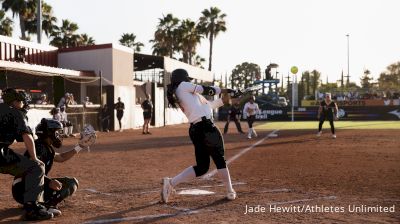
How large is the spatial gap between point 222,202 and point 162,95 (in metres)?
28.8

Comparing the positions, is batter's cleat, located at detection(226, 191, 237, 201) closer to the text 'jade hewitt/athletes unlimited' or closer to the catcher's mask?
the text 'jade hewitt/athletes unlimited'

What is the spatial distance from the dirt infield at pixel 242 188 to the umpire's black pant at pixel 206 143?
1.77 feet

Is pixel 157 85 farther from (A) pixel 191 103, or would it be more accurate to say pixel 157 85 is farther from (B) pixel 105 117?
(A) pixel 191 103

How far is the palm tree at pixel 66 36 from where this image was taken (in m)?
46.6

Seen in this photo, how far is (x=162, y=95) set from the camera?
3516cm

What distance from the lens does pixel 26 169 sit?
5672mm

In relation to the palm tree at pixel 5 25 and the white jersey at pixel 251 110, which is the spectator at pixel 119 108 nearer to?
the white jersey at pixel 251 110

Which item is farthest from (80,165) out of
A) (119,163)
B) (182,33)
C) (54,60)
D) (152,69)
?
(182,33)

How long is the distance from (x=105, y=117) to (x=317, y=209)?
2176cm

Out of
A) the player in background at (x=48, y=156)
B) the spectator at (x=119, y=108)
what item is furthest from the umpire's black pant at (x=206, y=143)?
the spectator at (x=119, y=108)

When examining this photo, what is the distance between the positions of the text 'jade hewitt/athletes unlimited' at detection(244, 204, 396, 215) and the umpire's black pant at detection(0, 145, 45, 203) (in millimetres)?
2603

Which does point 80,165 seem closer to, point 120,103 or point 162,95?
point 120,103

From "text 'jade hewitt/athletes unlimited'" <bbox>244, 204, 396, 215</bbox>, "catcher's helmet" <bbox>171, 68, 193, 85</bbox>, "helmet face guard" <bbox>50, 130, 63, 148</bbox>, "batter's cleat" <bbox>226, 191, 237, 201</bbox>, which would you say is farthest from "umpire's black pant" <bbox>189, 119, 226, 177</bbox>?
"helmet face guard" <bbox>50, 130, 63, 148</bbox>

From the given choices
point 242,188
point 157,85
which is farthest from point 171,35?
point 242,188
